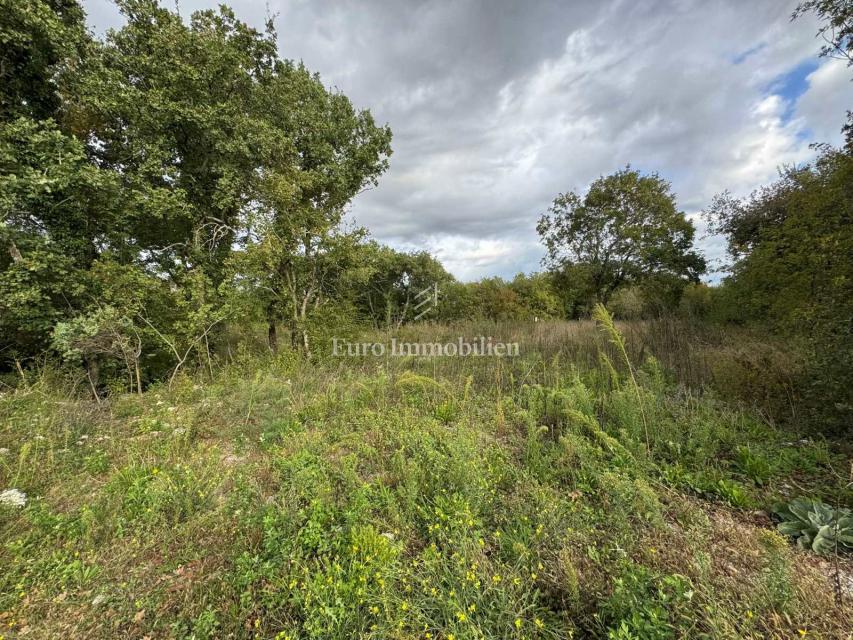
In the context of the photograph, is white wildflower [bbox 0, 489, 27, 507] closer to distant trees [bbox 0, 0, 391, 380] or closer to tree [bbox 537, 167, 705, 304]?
distant trees [bbox 0, 0, 391, 380]

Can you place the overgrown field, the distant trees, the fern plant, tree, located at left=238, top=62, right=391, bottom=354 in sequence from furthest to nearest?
tree, located at left=238, top=62, right=391, bottom=354 < the distant trees < the fern plant < the overgrown field

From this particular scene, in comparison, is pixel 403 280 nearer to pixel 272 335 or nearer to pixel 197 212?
pixel 272 335

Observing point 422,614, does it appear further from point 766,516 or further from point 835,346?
point 835,346

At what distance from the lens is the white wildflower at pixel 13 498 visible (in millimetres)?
2080

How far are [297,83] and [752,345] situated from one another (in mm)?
11343

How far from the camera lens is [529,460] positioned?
2.62 metres

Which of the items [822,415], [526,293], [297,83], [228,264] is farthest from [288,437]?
[526,293]

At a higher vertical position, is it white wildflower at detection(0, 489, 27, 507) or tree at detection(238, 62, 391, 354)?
tree at detection(238, 62, 391, 354)

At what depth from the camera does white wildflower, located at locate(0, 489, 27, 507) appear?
2.08m

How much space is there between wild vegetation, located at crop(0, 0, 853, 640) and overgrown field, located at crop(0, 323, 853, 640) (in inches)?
0.8

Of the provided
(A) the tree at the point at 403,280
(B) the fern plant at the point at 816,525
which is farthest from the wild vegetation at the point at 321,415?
(A) the tree at the point at 403,280

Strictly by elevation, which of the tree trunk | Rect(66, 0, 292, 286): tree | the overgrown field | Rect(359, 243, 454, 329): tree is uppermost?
Rect(66, 0, 292, 286): tree

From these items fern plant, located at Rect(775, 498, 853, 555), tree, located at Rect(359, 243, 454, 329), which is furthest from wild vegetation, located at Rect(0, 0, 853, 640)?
tree, located at Rect(359, 243, 454, 329)

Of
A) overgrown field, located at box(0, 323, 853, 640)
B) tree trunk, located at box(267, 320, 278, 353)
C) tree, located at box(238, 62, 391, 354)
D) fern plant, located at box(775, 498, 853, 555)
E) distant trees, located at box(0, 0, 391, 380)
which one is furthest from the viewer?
tree trunk, located at box(267, 320, 278, 353)
